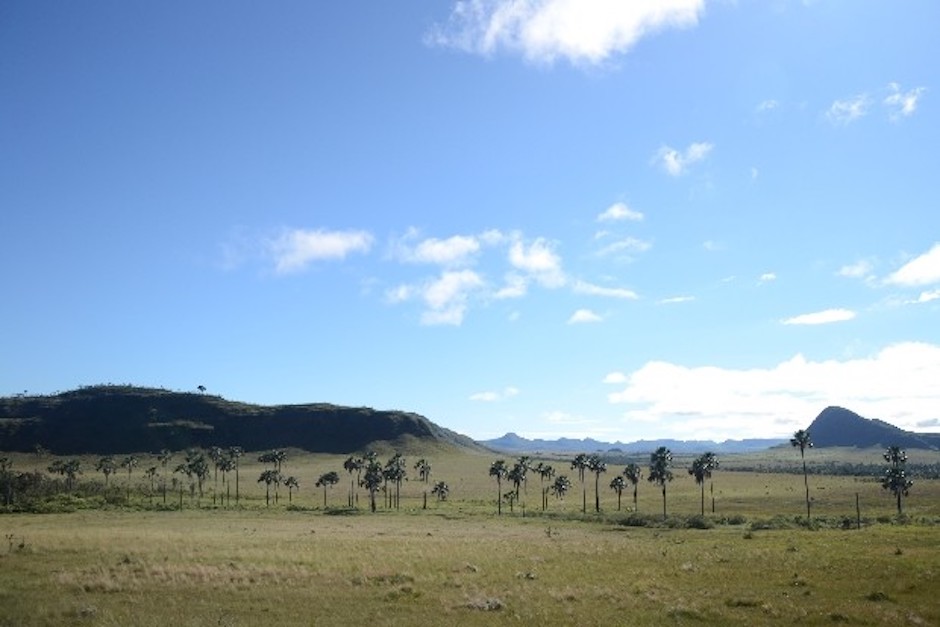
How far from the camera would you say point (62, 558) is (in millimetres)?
46938

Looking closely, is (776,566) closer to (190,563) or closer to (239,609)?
(239,609)

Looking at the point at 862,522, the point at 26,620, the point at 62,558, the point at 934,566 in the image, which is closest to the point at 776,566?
the point at 934,566

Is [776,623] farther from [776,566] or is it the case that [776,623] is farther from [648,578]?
[776,566]

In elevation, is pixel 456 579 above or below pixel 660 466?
below

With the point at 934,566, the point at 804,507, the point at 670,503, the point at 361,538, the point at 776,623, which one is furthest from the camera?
the point at 670,503

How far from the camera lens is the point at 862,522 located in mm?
98250

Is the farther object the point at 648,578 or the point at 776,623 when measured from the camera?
the point at 648,578

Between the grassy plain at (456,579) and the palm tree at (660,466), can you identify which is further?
the palm tree at (660,466)

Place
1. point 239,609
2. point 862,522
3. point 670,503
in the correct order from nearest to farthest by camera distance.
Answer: point 239,609 < point 862,522 < point 670,503

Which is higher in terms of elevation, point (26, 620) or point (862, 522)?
point (26, 620)

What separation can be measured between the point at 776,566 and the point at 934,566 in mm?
8761

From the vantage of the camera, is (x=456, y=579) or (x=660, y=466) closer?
(x=456, y=579)

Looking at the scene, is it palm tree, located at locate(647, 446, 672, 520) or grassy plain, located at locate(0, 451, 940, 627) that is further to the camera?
palm tree, located at locate(647, 446, 672, 520)

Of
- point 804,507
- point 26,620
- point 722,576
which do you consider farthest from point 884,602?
point 804,507
